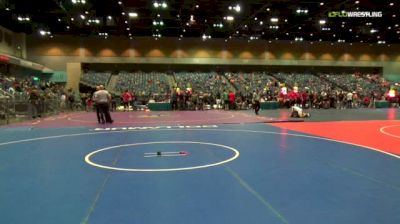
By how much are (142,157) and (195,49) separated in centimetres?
3960

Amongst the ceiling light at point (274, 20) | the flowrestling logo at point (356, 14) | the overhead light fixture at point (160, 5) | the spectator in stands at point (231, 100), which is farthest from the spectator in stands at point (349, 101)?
the overhead light fixture at point (160, 5)

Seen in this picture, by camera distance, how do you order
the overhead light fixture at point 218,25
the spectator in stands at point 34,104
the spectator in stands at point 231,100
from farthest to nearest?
the overhead light fixture at point 218,25 < the spectator in stands at point 231,100 < the spectator in stands at point 34,104

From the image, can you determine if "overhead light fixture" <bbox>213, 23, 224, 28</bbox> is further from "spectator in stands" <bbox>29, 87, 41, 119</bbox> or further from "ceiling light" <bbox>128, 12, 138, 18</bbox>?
"spectator in stands" <bbox>29, 87, 41, 119</bbox>

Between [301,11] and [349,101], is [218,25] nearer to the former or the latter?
[301,11]

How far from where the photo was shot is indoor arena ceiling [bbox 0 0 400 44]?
2809 centimetres

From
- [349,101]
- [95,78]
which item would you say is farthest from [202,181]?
[95,78]

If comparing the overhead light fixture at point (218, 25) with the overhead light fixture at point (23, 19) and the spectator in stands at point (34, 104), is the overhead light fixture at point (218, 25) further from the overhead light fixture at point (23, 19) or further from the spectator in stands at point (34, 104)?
the spectator in stands at point (34, 104)

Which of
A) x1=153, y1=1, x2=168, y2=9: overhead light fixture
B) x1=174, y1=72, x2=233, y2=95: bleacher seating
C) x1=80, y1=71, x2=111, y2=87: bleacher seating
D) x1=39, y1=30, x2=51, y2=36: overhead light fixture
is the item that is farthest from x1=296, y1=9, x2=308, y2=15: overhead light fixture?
x1=39, y1=30, x2=51, y2=36: overhead light fixture

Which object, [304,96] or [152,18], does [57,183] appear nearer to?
[304,96]

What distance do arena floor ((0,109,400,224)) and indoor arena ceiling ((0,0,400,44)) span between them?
21501 millimetres

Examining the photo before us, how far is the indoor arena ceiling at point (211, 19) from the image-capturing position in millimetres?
28087

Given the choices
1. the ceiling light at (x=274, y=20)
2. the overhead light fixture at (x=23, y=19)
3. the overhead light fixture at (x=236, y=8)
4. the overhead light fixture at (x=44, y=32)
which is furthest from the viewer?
the overhead light fixture at (x=44, y=32)

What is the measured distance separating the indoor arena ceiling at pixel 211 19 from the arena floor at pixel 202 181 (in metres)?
21.5

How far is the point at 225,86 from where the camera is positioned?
3688 centimetres
